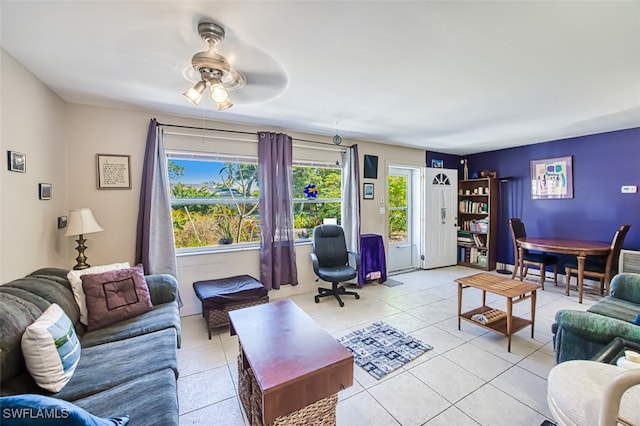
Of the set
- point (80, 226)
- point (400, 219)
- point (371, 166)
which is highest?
point (371, 166)

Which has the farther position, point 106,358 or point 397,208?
point 397,208

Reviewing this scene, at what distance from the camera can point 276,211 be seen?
359cm

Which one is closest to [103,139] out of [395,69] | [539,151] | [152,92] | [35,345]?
→ [152,92]

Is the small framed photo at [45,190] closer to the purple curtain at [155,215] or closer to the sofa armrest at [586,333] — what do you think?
the purple curtain at [155,215]

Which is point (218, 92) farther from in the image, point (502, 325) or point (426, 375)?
point (502, 325)

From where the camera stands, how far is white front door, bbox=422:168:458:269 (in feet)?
17.1

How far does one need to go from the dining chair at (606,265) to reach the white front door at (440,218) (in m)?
1.90

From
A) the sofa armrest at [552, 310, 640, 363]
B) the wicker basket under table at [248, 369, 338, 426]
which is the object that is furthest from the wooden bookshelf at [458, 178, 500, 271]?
the wicker basket under table at [248, 369, 338, 426]

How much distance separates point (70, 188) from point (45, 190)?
21.0 inches

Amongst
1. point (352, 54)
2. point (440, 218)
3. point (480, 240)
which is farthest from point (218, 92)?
point (480, 240)

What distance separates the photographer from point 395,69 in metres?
2.06

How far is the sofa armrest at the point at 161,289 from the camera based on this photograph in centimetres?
237

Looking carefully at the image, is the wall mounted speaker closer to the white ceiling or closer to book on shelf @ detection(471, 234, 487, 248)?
the white ceiling

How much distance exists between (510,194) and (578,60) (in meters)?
3.68
